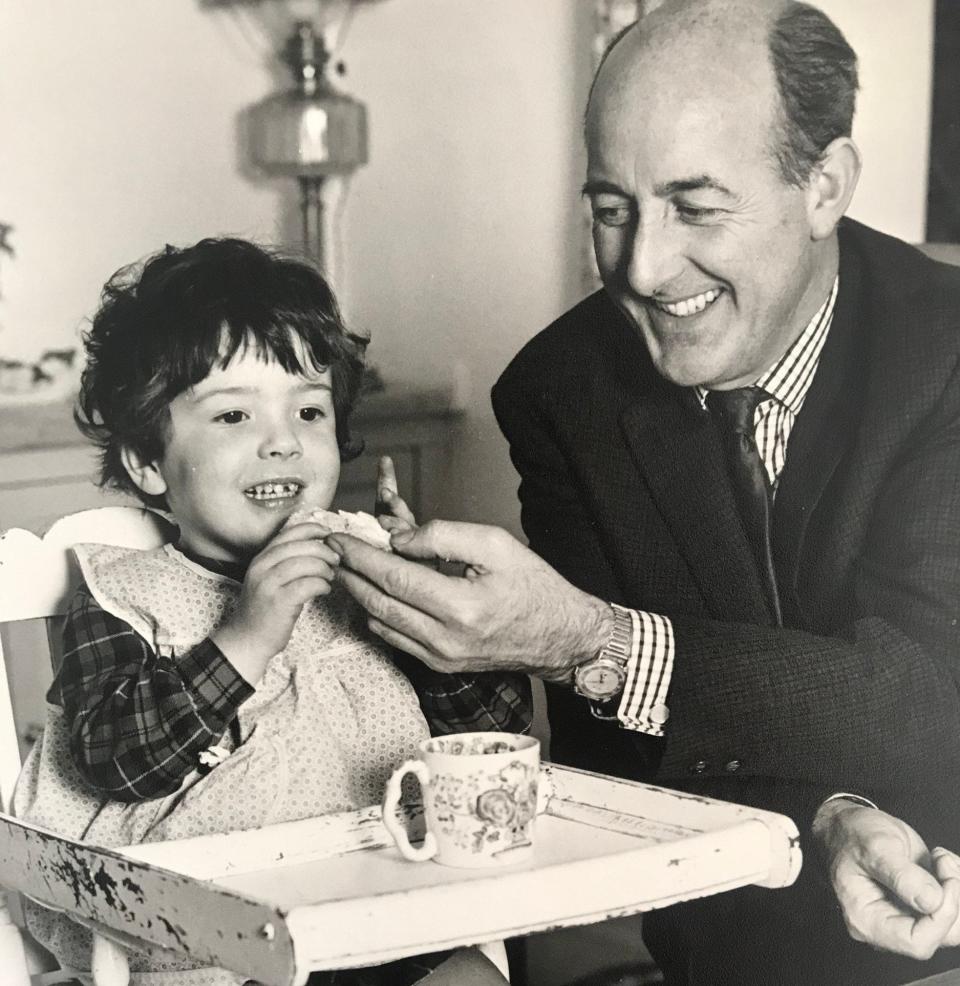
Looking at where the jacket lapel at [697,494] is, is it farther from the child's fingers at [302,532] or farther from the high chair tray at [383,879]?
the child's fingers at [302,532]

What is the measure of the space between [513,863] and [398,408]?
0.49 metres

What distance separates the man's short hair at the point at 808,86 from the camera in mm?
1339

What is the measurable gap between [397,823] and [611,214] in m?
0.64

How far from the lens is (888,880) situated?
1306 mm

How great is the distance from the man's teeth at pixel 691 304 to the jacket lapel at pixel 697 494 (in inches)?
3.9

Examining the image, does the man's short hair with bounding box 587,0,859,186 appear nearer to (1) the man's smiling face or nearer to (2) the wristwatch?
(1) the man's smiling face

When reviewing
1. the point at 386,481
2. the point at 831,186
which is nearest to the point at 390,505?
the point at 386,481

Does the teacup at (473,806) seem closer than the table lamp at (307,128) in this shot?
Yes

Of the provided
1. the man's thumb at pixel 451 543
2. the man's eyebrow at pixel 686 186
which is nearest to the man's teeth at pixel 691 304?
the man's eyebrow at pixel 686 186

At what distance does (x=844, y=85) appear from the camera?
4.67 ft

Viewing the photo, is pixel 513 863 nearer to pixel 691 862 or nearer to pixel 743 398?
pixel 691 862

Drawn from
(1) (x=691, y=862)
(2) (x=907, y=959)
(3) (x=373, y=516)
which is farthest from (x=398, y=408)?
(2) (x=907, y=959)

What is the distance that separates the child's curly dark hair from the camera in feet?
3.91

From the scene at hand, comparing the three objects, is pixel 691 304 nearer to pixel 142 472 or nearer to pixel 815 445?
pixel 815 445
